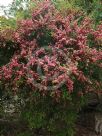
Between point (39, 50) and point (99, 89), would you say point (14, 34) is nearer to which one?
point (39, 50)

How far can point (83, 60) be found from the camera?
6898mm

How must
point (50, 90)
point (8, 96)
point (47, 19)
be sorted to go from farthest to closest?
point (8, 96) < point (47, 19) < point (50, 90)

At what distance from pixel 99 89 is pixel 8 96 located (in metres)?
1.81

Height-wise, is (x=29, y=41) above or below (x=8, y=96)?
above

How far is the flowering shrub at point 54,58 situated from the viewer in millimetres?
6605

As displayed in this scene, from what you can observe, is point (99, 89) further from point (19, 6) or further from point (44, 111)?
point (19, 6)

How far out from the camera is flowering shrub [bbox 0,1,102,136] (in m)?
6.61

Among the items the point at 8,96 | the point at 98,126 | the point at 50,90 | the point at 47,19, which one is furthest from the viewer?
the point at 98,126

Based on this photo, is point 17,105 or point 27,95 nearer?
point 27,95

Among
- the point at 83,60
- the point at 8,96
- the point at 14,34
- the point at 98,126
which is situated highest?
the point at 14,34

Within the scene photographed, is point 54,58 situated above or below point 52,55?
below

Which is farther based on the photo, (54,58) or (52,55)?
(52,55)

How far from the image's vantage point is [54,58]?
672 centimetres

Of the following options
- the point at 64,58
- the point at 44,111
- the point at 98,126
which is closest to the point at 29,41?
the point at 64,58
